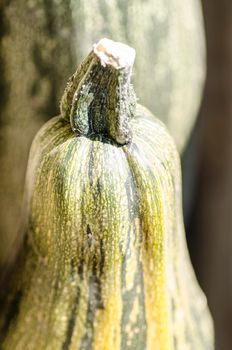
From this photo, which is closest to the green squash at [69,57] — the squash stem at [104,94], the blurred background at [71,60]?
the blurred background at [71,60]

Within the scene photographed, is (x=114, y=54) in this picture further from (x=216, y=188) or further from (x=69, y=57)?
(x=216, y=188)

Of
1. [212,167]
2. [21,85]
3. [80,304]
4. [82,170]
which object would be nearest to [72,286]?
[80,304]

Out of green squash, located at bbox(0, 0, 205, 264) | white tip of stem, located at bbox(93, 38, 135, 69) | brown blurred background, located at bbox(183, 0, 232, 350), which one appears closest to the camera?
white tip of stem, located at bbox(93, 38, 135, 69)

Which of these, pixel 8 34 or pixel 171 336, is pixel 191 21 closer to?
pixel 8 34

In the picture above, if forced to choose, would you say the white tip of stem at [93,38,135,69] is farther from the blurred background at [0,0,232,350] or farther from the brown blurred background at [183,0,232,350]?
the brown blurred background at [183,0,232,350]

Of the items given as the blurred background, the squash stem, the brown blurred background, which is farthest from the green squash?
the brown blurred background

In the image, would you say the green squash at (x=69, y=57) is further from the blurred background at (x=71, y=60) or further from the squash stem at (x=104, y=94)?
the squash stem at (x=104, y=94)
